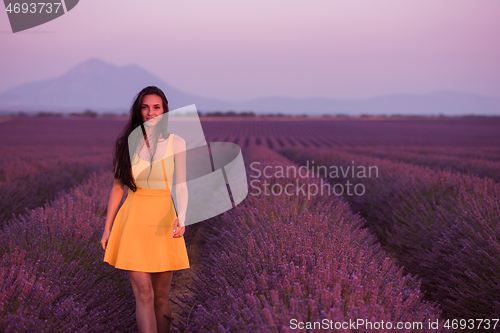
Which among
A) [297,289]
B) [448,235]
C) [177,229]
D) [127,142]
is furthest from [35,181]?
[448,235]

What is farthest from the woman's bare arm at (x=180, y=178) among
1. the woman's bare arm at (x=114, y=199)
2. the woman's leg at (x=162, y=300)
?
the woman's leg at (x=162, y=300)

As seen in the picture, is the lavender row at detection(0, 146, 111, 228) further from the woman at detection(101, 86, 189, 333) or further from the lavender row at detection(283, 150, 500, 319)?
the lavender row at detection(283, 150, 500, 319)

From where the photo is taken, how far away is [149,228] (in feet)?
6.19

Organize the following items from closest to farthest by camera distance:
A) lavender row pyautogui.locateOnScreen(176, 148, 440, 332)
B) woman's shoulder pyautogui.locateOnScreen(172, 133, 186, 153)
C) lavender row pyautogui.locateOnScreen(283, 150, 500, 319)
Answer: lavender row pyautogui.locateOnScreen(176, 148, 440, 332) → woman's shoulder pyautogui.locateOnScreen(172, 133, 186, 153) → lavender row pyautogui.locateOnScreen(283, 150, 500, 319)

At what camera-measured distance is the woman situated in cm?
186

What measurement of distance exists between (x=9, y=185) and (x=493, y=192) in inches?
253

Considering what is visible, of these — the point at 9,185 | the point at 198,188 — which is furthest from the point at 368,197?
the point at 9,185

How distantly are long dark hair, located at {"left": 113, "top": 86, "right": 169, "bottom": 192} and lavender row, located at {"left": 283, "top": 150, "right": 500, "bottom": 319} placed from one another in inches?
90.5

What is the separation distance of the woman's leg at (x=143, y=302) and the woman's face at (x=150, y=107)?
87 cm

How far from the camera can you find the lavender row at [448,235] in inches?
94.9

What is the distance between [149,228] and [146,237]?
0.05 m

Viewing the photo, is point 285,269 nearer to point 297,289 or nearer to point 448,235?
point 297,289

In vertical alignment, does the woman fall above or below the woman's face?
below

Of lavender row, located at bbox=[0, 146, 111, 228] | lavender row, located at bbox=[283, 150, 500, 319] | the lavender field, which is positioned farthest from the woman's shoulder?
lavender row, located at bbox=[0, 146, 111, 228]
